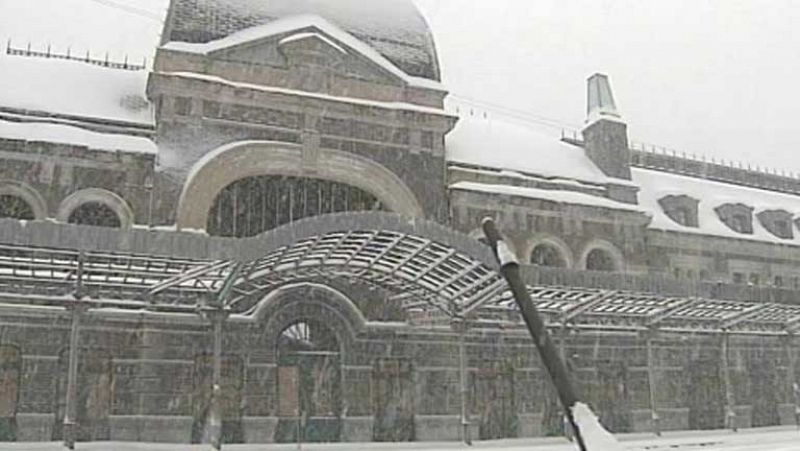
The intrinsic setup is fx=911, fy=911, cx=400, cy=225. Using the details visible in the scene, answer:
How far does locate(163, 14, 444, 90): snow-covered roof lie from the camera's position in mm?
21859

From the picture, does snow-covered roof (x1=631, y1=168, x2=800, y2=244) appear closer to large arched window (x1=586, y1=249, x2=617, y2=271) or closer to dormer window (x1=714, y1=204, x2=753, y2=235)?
dormer window (x1=714, y1=204, x2=753, y2=235)

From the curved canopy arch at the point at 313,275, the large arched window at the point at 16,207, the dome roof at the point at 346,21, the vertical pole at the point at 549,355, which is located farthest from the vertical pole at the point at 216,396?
the vertical pole at the point at 549,355

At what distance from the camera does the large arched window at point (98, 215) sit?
66.3ft

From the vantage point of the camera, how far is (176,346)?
65.0ft

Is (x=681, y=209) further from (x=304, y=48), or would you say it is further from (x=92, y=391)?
(x=92, y=391)

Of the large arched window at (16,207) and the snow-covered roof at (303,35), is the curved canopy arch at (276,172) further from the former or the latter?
the large arched window at (16,207)

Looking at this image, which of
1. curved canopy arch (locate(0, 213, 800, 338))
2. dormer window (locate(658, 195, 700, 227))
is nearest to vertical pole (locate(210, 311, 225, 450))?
curved canopy arch (locate(0, 213, 800, 338))

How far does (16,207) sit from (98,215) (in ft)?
5.56

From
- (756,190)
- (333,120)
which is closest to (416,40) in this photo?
(333,120)

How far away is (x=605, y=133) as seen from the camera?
96.3ft

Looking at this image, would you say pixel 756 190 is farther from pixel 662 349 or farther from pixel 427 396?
pixel 427 396

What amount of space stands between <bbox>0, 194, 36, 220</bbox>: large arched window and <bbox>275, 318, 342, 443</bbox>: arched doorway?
612cm

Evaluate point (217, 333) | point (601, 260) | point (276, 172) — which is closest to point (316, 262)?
point (217, 333)

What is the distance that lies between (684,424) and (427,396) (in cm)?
832
